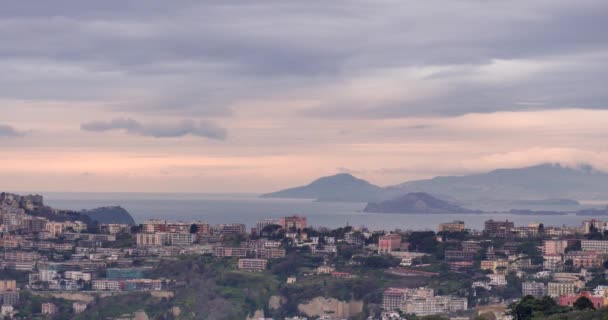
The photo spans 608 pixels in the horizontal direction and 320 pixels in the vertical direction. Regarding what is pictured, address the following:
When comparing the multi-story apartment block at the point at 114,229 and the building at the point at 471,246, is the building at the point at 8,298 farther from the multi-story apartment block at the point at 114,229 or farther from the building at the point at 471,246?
the building at the point at 471,246

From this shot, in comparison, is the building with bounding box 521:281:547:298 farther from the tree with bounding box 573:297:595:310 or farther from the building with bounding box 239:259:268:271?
the tree with bounding box 573:297:595:310

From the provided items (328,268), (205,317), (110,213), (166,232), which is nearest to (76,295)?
(205,317)

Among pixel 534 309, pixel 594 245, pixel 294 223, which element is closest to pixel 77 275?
pixel 294 223

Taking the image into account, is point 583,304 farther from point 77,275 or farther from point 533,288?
point 77,275

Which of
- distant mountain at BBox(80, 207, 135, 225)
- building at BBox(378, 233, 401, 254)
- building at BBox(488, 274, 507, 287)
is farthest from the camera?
distant mountain at BBox(80, 207, 135, 225)

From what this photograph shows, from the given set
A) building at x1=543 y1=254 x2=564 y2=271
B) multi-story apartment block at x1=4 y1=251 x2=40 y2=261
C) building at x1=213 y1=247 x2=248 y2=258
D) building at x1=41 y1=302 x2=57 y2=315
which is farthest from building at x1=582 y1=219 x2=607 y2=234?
building at x1=41 y1=302 x2=57 y2=315
